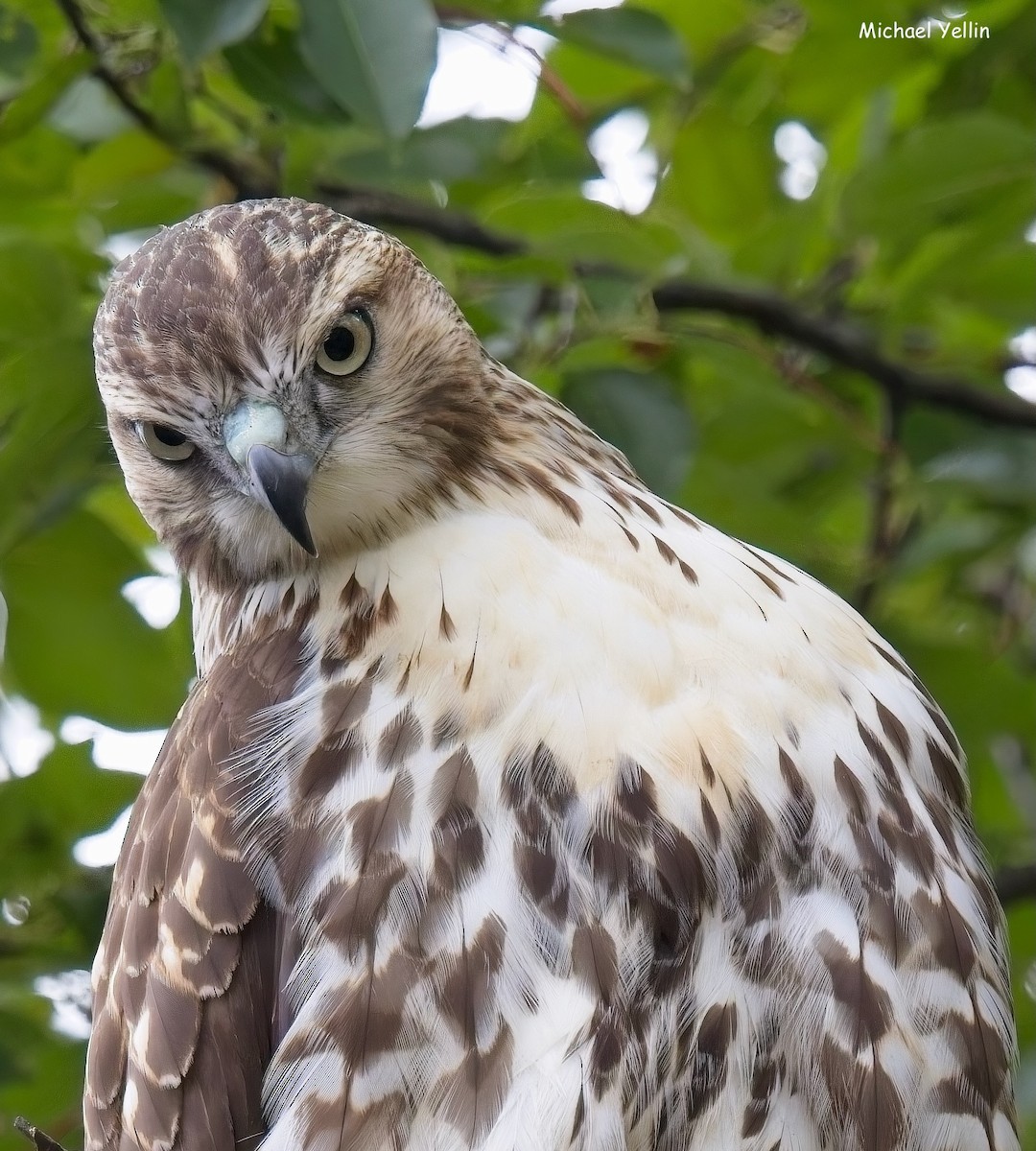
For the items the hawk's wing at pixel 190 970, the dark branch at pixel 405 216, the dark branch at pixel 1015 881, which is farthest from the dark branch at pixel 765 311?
the hawk's wing at pixel 190 970

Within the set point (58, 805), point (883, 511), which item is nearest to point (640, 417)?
point (883, 511)

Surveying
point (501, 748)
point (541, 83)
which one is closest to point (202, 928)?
point (501, 748)

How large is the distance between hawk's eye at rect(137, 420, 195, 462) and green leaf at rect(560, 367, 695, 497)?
824mm

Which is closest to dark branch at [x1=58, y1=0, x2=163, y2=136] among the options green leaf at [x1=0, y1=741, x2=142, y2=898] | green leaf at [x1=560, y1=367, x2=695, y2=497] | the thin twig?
green leaf at [x1=560, y1=367, x2=695, y2=497]

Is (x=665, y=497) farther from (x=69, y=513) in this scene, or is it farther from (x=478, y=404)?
(x=69, y=513)

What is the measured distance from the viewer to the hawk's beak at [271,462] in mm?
2447

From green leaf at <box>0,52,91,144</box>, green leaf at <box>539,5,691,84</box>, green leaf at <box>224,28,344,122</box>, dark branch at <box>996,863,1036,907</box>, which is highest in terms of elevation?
green leaf at <box>539,5,691,84</box>

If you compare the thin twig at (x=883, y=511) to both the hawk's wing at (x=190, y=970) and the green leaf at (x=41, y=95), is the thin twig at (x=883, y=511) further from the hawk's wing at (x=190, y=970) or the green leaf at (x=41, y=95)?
the green leaf at (x=41, y=95)

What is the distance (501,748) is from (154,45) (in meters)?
1.43

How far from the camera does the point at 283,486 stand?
8.04 feet

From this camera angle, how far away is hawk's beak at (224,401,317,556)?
245cm

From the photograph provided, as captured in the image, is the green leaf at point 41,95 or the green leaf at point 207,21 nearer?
the green leaf at point 207,21

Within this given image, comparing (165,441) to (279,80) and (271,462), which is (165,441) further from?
(279,80)

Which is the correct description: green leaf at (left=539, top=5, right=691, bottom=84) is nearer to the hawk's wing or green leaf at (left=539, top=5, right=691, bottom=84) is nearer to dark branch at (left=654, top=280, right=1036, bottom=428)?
dark branch at (left=654, top=280, right=1036, bottom=428)
